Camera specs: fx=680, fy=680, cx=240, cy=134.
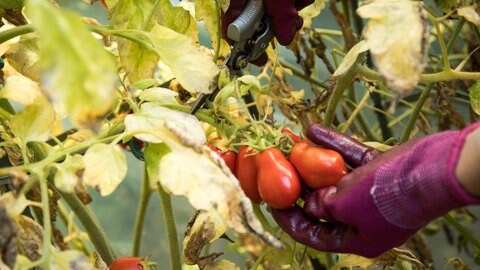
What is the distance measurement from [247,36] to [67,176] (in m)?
0.22

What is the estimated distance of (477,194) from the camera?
474 mm

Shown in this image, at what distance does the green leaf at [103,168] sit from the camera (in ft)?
1.68

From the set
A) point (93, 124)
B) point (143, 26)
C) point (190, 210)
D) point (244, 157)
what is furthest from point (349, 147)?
point (190, 210)

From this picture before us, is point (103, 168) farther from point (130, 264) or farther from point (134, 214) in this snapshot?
point (134, 214)

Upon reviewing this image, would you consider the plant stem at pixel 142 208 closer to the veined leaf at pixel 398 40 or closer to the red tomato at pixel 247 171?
the red tomato at pixel 247 171

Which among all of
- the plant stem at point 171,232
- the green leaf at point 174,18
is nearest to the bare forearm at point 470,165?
the green leaf at point 174,18

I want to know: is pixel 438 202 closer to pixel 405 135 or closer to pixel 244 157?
pixel 244 157

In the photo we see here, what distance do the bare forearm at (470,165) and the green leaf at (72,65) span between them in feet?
0.85

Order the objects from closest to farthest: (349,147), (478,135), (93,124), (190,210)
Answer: (93,124) < (478,135) < (349,147) < (190,210)

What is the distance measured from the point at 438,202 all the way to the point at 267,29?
0.25 meters

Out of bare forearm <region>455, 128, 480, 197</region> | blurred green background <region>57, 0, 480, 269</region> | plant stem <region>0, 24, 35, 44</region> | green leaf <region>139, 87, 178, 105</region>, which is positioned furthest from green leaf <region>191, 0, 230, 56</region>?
blurred green background <region>57, 0, 480, 269</region>

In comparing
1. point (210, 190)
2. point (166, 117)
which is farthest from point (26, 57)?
point (210, 190)

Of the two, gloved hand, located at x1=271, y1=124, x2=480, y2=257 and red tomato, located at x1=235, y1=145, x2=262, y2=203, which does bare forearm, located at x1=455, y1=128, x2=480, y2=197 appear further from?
red tomato, located at x1=235, y1=145, x2=262, y2=203

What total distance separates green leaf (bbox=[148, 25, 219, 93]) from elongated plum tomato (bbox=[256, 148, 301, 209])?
9cm
